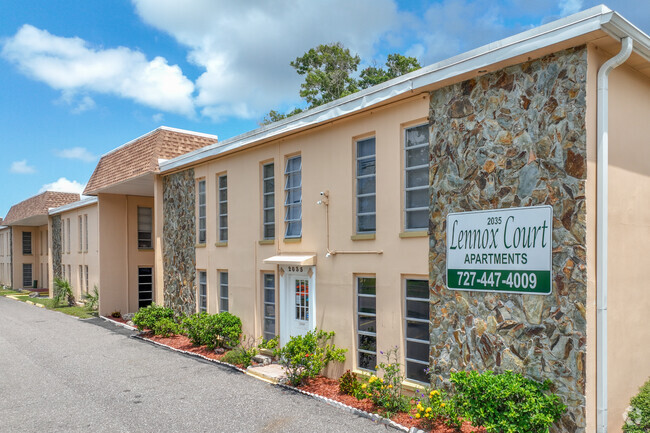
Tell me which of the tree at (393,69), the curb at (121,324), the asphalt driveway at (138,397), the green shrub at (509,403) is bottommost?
the curb at (121,324)

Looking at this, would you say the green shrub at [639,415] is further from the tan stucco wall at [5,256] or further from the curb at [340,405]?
the tan stucco wall at [5,256]

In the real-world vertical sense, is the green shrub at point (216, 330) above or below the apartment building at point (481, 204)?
below

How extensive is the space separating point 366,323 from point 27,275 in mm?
38321

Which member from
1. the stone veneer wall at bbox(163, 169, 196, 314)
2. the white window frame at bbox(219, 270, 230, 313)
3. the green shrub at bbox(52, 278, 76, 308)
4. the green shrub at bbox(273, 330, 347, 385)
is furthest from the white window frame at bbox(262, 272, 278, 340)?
the green shrub at bbox(52, 278, 76, 308)

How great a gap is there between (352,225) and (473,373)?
12.7ft

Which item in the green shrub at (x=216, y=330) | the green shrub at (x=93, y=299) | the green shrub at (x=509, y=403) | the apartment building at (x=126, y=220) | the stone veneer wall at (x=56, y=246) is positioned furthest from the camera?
the stone veneer wall at (x=56, y=246)

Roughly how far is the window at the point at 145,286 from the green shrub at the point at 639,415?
1942 cm

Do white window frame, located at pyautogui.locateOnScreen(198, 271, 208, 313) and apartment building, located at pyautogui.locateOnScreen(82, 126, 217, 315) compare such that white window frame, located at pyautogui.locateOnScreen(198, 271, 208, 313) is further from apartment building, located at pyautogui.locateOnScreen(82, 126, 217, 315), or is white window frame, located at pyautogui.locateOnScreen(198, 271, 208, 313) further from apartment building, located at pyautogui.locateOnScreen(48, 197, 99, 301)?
apartment building, located at pyautogui.locateOnScreen(48, 197, 99, 301)

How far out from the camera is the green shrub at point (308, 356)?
32.2ft

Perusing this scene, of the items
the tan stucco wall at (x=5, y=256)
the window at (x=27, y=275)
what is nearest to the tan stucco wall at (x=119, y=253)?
the window at (x=27, y=275)

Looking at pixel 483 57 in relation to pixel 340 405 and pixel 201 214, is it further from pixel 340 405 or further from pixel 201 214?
pixel 201 214

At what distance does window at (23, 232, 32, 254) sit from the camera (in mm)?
38344

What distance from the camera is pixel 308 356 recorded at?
32.3 feet

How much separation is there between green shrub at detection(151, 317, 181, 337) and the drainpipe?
12498mm
